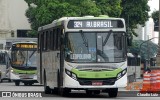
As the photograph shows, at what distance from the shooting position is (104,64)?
26438mm

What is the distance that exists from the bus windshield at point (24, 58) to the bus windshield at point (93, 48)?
2313 cm

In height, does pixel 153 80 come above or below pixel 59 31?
below

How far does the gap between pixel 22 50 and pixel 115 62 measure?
24010mm

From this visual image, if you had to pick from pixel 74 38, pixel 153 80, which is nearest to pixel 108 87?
pixel 74 38

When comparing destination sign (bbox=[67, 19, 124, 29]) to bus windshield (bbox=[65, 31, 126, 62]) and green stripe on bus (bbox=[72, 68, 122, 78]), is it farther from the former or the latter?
green stripe on bus (bbox=[72, 68, 122, 78])

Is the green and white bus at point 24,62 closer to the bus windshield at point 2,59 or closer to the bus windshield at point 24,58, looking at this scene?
the bus windshield at point 24,58

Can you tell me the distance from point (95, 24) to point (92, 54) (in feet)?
4.19

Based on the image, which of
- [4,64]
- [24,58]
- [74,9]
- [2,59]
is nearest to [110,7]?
[74,9]

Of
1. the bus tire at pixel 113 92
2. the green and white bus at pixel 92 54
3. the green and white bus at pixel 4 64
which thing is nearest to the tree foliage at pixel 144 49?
the green and white bus at pixel 4 64

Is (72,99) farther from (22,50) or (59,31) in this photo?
(22,50)

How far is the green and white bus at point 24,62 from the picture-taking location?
49.5 metres

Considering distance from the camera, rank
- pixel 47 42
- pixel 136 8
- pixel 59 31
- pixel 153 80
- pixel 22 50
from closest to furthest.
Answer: pixel 59 31 → pixel 47 42 → pixel 153 80 → pixel 22 50 → pixel 136 8

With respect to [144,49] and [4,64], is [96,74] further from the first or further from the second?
[144,49]

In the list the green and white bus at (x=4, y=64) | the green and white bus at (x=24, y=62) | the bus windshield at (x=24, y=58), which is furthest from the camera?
the green and white bus at (x=4, y=64)
